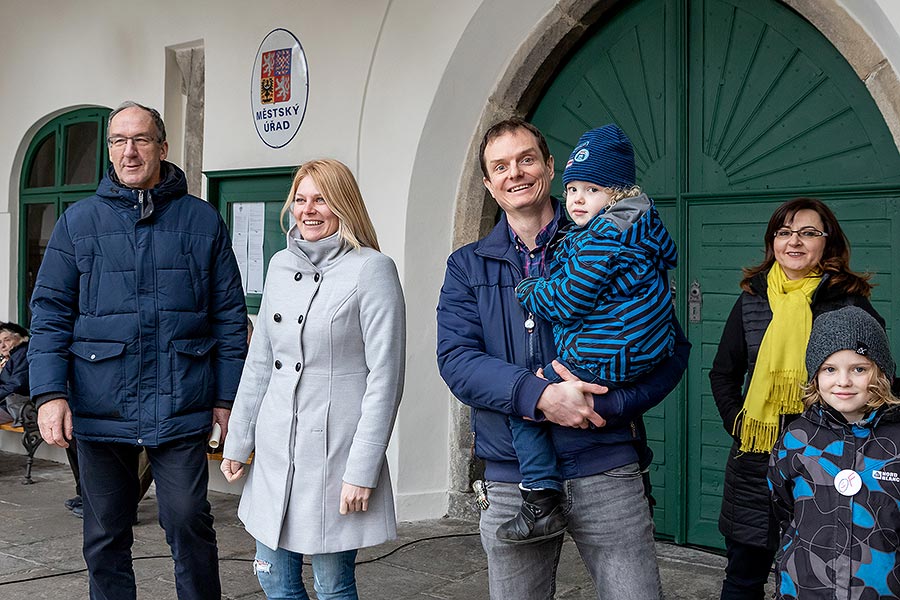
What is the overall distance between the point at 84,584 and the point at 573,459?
10.4 ft

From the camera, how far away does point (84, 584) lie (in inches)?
189

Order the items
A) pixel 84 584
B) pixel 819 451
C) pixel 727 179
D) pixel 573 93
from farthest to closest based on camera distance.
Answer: pixel 573 93 → pixel 727 179 → pixel 84 584 → pixel 819 451

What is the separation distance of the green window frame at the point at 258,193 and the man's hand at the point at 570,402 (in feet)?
13.8

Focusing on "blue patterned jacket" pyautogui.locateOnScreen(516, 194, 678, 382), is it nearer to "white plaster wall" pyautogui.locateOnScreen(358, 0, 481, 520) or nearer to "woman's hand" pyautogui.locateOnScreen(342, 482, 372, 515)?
"woman's hand" pyautogui.locateOnScreen(342, 482, 372, 515)

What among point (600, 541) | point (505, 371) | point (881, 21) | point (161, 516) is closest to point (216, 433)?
point (161, 516)

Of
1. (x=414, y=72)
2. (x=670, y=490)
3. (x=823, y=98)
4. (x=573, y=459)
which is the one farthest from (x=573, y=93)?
(x=573, y=459)

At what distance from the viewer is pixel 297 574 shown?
312 cm

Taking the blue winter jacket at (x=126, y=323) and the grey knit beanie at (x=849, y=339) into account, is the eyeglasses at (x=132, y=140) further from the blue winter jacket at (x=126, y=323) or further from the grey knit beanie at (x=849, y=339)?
the grey knit beanie at (x=849, y=339)

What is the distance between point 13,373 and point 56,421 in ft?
12.3

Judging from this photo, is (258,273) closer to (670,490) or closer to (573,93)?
(573,93)

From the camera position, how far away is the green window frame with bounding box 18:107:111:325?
8.23m

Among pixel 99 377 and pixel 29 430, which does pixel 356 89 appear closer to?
pixel 99 377

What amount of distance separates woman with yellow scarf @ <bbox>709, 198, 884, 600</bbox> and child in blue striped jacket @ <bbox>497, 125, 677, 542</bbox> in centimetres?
105

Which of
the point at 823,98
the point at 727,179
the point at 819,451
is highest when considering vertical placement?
the point at 823,98
